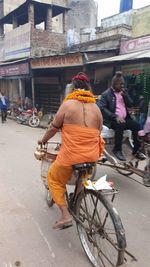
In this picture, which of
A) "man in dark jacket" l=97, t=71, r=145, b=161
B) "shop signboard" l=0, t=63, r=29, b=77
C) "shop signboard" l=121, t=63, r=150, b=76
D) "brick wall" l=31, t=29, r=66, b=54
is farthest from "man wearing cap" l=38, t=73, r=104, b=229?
"brick wall" l=31, t=29, r=66, b=54

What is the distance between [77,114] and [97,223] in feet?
3.66

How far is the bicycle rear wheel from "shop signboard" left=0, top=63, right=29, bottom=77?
44.3ft

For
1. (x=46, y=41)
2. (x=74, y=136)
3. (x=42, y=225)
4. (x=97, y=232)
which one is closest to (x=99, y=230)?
(x=97, y=232)

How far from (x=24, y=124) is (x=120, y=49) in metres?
6.41

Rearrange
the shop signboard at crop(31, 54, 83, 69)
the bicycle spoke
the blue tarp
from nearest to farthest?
the bicycle spoke → the shop signboard at crop(31, 54, 83, 69) → the blue tarp

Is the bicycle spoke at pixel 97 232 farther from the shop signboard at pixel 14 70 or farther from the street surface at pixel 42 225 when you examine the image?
the shop signboard at pixel 14 70

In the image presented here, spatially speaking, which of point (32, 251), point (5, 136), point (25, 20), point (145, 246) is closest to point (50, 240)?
point (32, 251)

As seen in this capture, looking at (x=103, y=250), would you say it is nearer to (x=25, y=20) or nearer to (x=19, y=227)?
(x=19, y=227)

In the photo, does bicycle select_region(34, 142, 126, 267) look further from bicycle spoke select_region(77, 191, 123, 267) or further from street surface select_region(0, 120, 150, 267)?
street surface select_region(0, 120, 150, 267)

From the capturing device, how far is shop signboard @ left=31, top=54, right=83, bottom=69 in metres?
11.6

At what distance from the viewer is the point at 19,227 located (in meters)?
3.57

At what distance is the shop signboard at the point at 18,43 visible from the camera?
1856cm

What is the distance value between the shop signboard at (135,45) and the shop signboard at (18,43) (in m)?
8.50

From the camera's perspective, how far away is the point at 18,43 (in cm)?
1983
